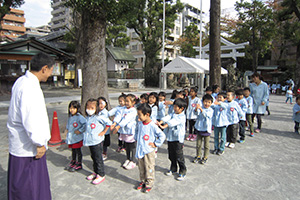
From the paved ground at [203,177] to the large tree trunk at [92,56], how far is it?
2074 mm

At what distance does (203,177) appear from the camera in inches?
146

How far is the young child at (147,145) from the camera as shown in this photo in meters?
3.20

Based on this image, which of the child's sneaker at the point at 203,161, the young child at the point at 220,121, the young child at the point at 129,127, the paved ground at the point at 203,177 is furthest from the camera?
the young child at the point at 220,121

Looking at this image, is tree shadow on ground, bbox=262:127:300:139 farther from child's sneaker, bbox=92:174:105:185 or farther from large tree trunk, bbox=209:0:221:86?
child's sneaker, bbox=92:174:105:185

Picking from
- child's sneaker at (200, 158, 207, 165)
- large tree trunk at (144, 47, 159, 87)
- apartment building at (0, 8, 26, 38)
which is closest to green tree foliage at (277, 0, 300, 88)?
large tree trunk at (144, 47, 159, 87)

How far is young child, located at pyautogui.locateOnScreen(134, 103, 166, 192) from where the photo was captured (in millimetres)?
3197

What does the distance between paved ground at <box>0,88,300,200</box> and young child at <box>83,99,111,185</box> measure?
0.18 m

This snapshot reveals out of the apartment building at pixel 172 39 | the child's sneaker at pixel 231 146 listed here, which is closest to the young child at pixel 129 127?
the child's sneaker at pixel 231 146

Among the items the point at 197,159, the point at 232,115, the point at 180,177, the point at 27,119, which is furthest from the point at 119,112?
the point at 232,115

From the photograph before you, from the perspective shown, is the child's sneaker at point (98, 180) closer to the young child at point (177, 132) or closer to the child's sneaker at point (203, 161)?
the young child at point (177, 132)

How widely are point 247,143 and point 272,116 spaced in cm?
485

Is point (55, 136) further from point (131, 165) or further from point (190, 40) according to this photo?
point (190, 40)

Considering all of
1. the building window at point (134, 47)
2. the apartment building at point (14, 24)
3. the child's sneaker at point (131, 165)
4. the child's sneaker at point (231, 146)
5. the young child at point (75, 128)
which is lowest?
the child's sneaker at point (131, 165)

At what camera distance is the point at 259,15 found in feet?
72.1
